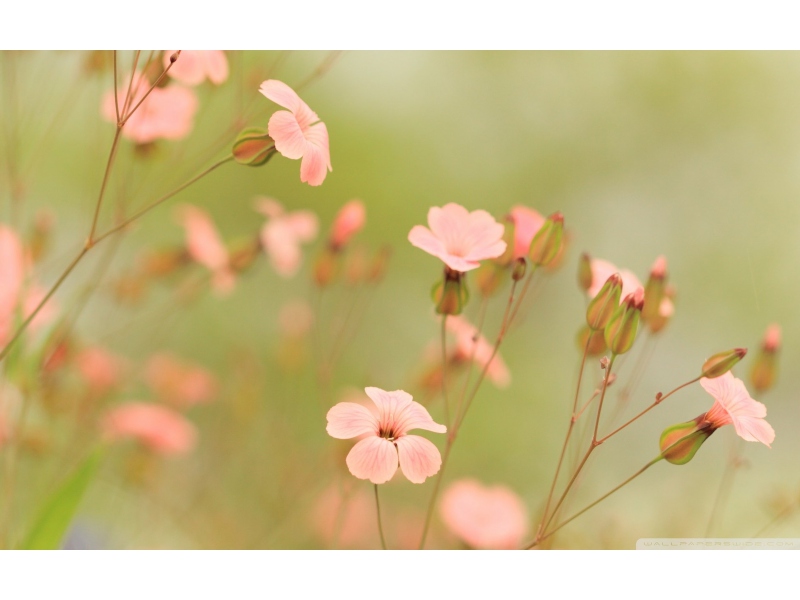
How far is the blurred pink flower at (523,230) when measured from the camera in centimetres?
47

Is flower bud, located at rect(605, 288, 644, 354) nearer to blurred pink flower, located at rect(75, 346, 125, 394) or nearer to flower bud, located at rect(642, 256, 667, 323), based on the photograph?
Answer: flower bud, located at rect(642, 256, 667, 323)

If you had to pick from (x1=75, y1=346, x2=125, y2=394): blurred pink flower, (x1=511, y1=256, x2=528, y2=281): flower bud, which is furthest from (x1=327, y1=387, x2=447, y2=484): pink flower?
(x1=75, y1=346, x2=125, y2=394): blurred pink flower

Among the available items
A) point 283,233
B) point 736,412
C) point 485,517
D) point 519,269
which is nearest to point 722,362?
point 736,412

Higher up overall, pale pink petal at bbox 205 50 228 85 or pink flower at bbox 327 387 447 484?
pale pink petal at bbox 205 50 228 85

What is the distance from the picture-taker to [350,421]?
41 cm

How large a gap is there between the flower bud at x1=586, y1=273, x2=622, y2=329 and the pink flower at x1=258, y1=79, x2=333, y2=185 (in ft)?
0.64

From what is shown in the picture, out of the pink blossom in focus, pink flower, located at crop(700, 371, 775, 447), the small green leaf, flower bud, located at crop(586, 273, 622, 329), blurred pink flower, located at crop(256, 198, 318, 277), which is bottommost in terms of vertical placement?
the small green leaf

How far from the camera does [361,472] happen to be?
1.26 feet

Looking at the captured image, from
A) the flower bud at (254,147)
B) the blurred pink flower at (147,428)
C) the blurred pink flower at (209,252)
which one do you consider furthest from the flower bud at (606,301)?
the blurred pink flower at (147,428)

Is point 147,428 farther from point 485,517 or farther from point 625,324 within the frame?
point 625,324

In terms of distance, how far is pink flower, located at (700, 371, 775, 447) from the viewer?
407 millimetres

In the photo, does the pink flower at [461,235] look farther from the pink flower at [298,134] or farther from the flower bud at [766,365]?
the flower bud at [766,365]

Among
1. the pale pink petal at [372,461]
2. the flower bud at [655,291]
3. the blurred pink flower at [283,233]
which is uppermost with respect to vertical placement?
the blurred pink flower at [283,233]

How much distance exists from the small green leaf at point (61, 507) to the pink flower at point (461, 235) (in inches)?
10.4
